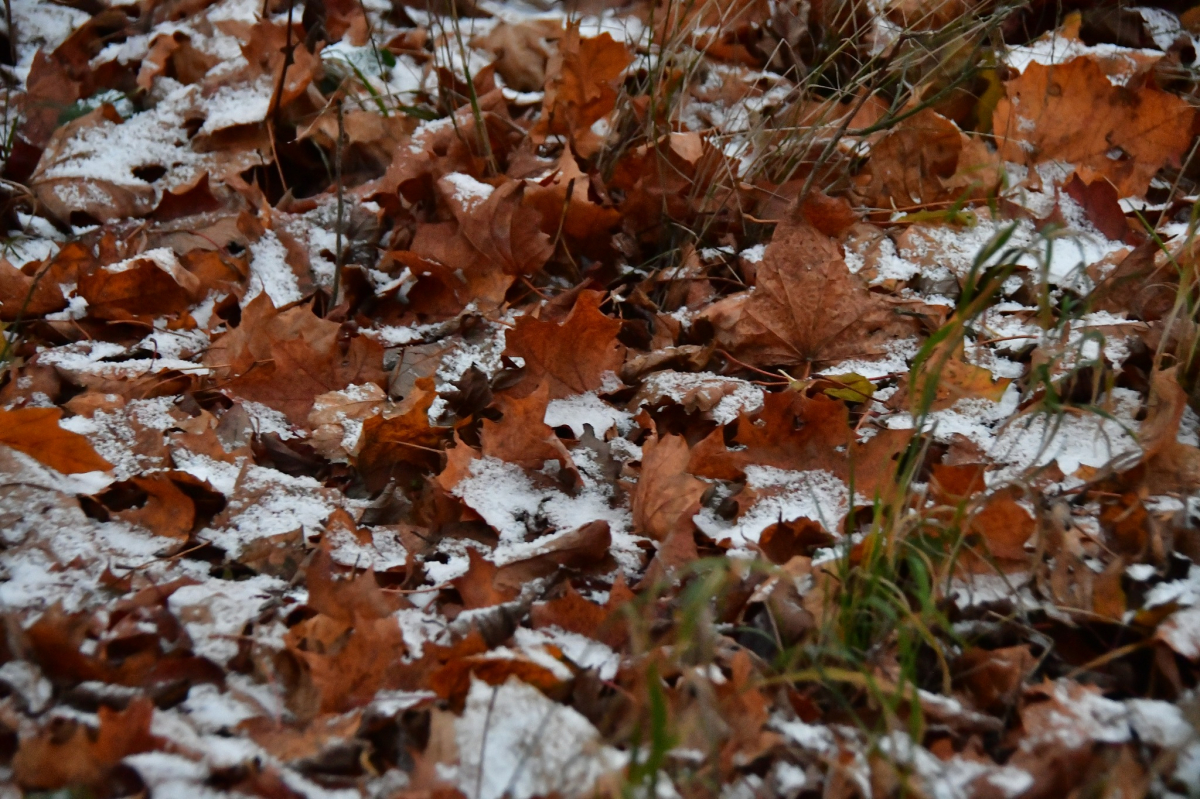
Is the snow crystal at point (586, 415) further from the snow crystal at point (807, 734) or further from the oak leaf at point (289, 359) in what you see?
the snow crystal at point (807, 734)

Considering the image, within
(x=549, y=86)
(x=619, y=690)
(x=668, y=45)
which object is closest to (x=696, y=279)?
(x=668, y=45)

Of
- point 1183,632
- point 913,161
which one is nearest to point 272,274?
point 913,161

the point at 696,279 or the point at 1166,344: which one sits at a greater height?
the point at 696,279

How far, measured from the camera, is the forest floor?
1.09 meters

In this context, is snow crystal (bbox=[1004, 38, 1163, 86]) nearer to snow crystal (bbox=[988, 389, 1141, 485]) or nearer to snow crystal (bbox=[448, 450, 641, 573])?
snow crystal (bbox=[988, 389, 1141, 485])

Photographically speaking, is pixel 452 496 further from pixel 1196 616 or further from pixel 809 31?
pixel 809 31

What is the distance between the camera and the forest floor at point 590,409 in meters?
1.09

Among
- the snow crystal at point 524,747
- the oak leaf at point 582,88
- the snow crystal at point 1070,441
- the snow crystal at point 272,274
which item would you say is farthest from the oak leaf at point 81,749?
the oak leaf at point 582,88

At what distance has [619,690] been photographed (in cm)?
112

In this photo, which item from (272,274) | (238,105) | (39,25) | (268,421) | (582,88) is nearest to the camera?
(268,421)

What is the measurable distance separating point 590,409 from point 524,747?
75 centimetres

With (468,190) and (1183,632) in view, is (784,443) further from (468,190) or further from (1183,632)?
(468,190)

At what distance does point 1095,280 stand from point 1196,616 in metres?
0.84

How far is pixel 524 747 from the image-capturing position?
1.06m
